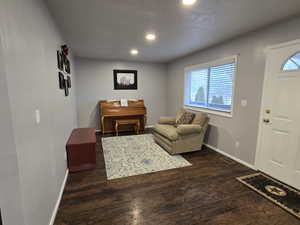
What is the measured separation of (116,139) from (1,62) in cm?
349

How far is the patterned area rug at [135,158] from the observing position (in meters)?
2.56

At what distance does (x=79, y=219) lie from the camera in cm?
158

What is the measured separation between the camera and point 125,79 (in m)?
5.04

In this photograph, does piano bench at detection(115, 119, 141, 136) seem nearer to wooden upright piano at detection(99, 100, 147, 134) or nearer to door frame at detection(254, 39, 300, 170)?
wooden upright piano at detection(99, 100, 147, 134)

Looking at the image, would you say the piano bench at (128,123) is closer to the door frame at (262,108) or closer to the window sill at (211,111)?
the window sill at (211,111)

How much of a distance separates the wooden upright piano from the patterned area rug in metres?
0.89

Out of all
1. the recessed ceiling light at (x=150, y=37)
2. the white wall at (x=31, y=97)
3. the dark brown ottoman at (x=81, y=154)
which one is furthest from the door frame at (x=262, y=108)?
the white wall at (x=31, y=97)

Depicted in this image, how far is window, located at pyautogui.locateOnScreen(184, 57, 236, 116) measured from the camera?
3084 millimetres

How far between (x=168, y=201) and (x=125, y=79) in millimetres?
4026

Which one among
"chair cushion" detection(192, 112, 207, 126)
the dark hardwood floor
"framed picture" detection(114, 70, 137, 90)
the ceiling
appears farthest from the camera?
"framed picture" detection(114, 70, 137, 90)

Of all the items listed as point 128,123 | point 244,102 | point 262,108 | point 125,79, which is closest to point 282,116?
point 262,108

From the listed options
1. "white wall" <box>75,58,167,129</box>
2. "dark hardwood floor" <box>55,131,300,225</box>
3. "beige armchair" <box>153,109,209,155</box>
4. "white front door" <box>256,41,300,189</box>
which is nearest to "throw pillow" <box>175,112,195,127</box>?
"beige armchair" <box>153,109,209,155</box>

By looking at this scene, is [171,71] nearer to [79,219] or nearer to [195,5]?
[195,5]

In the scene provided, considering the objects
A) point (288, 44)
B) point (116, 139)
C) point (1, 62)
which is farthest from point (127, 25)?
point (116, 139)
